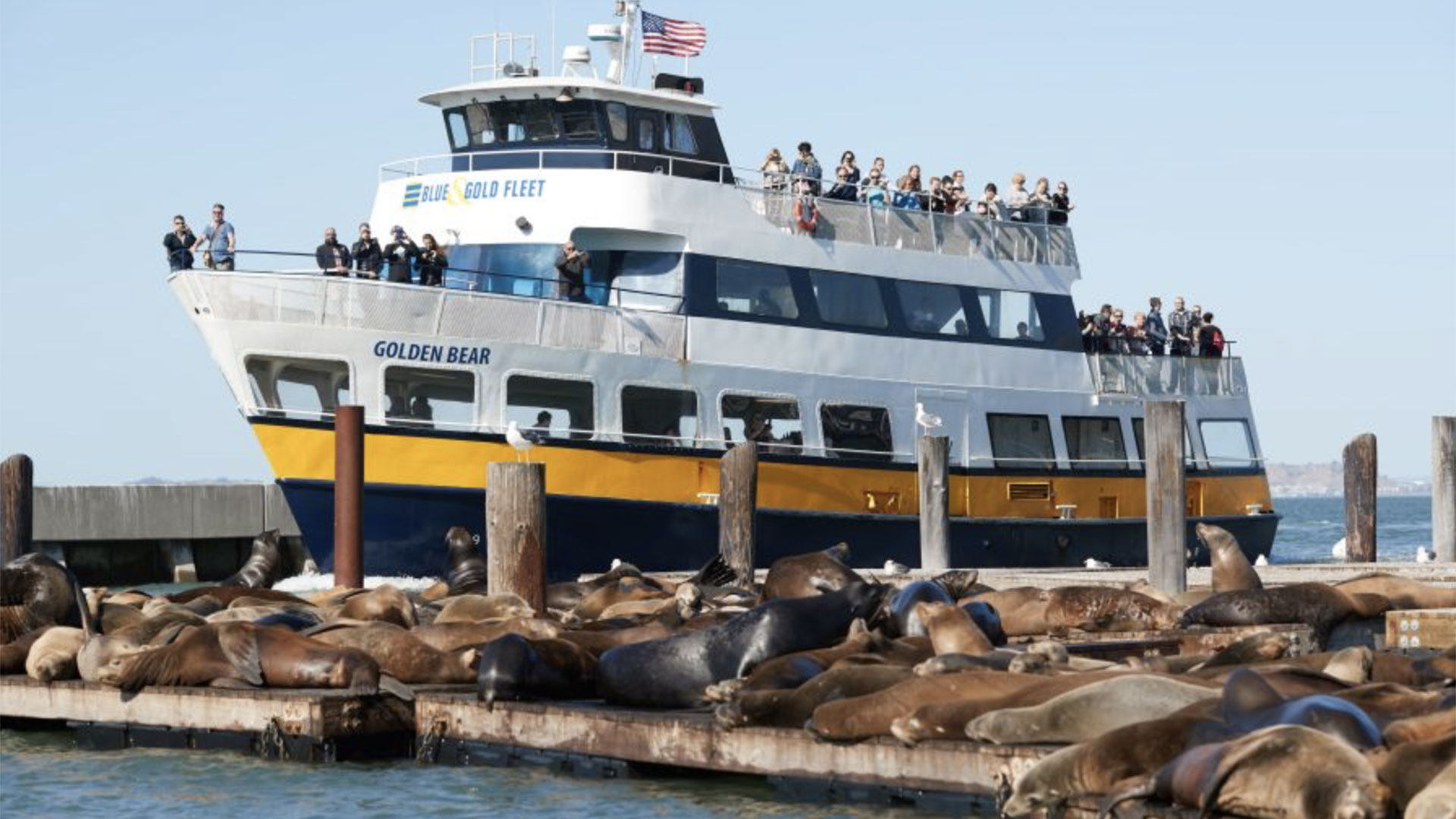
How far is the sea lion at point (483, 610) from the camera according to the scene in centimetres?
1406

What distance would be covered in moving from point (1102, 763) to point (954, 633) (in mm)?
3123

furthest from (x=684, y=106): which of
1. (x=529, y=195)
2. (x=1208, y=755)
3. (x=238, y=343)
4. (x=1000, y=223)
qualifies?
(x=1208, y=755)

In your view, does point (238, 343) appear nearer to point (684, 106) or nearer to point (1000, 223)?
point (684, 106)

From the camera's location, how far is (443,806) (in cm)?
1048

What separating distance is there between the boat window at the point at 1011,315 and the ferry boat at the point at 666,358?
0.14ft

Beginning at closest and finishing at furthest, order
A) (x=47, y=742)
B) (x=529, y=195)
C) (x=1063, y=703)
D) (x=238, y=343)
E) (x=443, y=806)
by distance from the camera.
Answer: (x=1063, y=703), (x=443, y=806), (x=47, y=742), (x=238, y=343), (x=529, y=195)

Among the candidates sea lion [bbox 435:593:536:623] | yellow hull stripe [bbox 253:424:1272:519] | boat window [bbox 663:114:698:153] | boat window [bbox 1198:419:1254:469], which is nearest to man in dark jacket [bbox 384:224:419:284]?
yellow hull stripe [bbox 253:424:1272:519]

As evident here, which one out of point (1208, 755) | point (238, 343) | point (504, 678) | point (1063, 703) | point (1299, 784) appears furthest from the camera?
point (238, 343)

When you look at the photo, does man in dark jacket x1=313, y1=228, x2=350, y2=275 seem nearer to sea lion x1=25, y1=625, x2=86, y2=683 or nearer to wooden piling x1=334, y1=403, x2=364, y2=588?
wooden piling x1=334, y1=403, x2=364, y2=588

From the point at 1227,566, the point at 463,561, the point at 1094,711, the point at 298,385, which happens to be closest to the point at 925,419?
the point at 463,561

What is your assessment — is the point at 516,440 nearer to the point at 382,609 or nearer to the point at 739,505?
the point at 739,505

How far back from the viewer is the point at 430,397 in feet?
71.3

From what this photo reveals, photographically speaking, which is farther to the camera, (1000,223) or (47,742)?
(1000,223)

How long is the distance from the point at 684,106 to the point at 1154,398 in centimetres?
704
